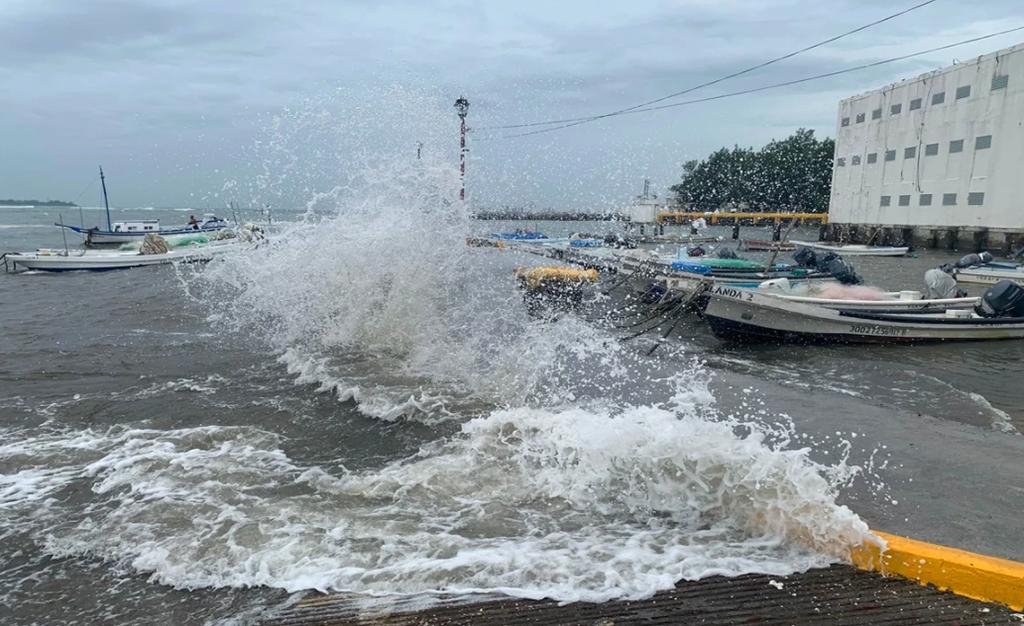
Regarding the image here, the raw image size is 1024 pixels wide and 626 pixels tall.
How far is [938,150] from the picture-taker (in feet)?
150

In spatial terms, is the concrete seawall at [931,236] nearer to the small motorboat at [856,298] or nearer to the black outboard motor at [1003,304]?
the black outboard motor at [1003,304]

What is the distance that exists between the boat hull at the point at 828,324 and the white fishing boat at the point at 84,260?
78.5 feet

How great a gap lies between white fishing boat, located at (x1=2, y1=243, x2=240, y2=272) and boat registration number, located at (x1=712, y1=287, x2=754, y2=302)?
23.3m

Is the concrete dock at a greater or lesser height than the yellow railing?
lesser

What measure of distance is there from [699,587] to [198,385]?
26.5 feet

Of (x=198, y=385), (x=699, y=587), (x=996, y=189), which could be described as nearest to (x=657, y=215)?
(x=996, y=189)

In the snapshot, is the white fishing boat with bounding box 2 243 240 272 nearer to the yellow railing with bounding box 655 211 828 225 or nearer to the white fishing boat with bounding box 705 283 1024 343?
the white fishing boat with bounding box 705 283 1024 343

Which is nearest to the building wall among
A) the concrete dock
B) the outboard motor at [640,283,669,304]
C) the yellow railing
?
the yellow railing

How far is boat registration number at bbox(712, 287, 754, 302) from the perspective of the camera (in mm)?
14656

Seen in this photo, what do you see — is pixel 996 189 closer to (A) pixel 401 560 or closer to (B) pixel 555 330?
(B) pixel 555 330

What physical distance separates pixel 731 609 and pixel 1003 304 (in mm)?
15820

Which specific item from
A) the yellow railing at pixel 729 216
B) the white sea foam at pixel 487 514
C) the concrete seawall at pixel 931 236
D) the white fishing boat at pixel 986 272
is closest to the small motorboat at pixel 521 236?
the yellow railing at pixel 729 216

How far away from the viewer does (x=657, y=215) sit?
187 ft

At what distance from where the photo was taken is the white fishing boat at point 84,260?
30344mm
